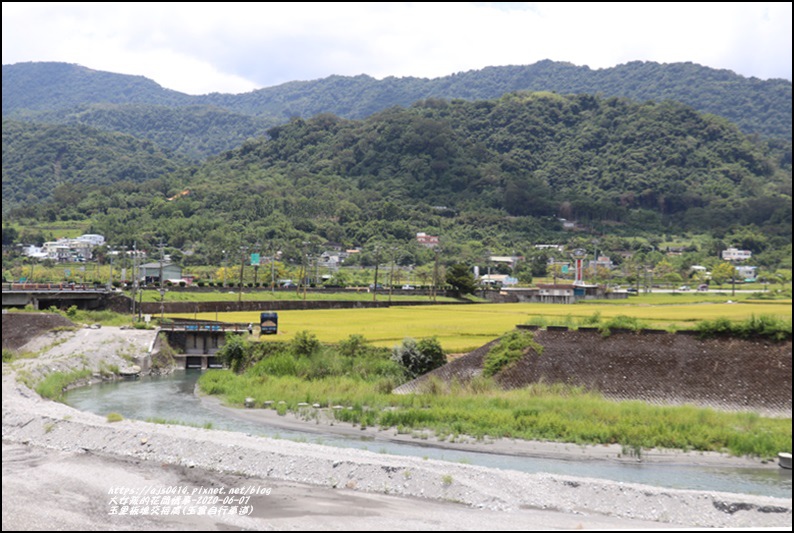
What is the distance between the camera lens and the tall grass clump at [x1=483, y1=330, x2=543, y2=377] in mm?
47334

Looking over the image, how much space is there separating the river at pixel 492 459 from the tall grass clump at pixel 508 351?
1234cm

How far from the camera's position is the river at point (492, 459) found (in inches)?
1174

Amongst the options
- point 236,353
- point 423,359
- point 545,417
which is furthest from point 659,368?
point 236,353

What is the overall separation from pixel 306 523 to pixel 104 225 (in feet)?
583

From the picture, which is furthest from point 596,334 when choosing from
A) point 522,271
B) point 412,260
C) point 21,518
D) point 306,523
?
point 412,260

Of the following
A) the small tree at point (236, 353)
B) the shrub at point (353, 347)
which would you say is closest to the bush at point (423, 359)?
the shrub at point (353, 347)

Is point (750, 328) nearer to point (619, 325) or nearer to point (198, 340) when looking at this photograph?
point (619, 325)

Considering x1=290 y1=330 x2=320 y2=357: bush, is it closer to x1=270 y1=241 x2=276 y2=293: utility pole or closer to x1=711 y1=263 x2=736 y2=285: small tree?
x1=270 y1=241 x2=276 y2=293: utility pole

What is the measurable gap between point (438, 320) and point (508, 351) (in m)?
34.0

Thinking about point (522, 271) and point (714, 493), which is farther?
point (522, 271)

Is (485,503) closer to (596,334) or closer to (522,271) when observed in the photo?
(596,334)

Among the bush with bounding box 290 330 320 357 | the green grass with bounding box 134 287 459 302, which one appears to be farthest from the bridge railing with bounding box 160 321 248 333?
the green grass with bounding box 134 287 459 302

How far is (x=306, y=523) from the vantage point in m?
24.7

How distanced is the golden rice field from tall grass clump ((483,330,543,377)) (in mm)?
3199
